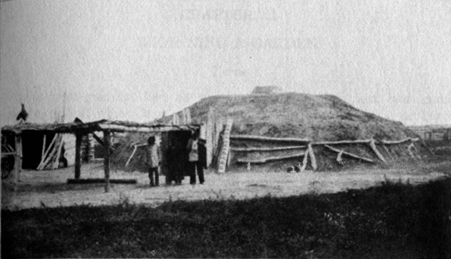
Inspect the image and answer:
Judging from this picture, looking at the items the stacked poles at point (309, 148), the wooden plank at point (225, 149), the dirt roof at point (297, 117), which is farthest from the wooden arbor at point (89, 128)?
the stacked poles at point (309, 148)

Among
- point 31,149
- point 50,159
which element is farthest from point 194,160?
point 31,149

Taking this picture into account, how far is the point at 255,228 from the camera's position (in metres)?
4.66

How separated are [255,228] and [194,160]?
2.27 metres

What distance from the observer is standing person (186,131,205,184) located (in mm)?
6508

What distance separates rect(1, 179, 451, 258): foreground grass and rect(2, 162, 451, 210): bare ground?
16cm

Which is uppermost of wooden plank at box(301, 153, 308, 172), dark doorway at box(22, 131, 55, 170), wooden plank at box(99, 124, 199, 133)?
wooden plank at box(99, 124, 199, 133)

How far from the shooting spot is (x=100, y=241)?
4.33m

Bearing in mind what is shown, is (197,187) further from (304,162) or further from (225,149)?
(225,149)

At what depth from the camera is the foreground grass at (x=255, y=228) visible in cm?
430

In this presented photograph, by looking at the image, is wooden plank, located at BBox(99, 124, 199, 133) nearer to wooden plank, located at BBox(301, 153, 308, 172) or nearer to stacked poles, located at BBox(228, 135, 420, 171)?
stacked poles, located at BBox(228, 135, 420, 171)

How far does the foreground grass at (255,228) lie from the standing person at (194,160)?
4.73 feet

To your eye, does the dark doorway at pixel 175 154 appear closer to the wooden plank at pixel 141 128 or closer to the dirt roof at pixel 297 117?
the wooden plank at pixel 141 128

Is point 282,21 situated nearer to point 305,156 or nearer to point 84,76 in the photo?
point 84,76

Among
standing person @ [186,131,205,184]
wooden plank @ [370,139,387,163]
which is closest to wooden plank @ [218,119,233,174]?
standing person @ [186,131,205,184]
